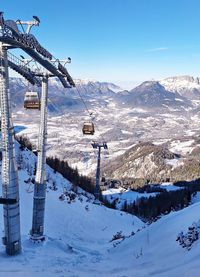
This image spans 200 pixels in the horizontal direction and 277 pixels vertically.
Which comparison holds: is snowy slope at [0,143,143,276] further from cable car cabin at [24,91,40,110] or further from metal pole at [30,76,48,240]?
cable car cabin at [24,91,40,110]

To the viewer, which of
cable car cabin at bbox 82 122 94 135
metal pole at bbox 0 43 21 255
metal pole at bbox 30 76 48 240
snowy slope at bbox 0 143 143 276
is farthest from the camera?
cable car cabin at bbox 82 122 94 135

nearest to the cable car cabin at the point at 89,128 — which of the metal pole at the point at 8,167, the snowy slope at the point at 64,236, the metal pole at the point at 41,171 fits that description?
the snowy slope at the point at 64,236

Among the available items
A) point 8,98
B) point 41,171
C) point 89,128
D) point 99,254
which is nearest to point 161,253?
point 99,254

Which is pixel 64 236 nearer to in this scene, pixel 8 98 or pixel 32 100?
pixel 32 100

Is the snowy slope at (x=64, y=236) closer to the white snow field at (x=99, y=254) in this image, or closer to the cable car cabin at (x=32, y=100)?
the white snow field at (x=99, y=254)

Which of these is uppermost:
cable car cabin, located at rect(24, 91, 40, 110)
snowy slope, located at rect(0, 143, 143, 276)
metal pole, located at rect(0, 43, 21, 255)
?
cable car cabin, located at rect(24, 91, 40, 110)

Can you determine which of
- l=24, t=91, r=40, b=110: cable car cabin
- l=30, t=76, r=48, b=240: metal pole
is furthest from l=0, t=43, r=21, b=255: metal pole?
l=24, t=91, r=40, b=110: cable car cabin

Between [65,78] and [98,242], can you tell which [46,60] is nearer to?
[65,78]

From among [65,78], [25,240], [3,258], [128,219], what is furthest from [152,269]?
Answer: [128,219]
